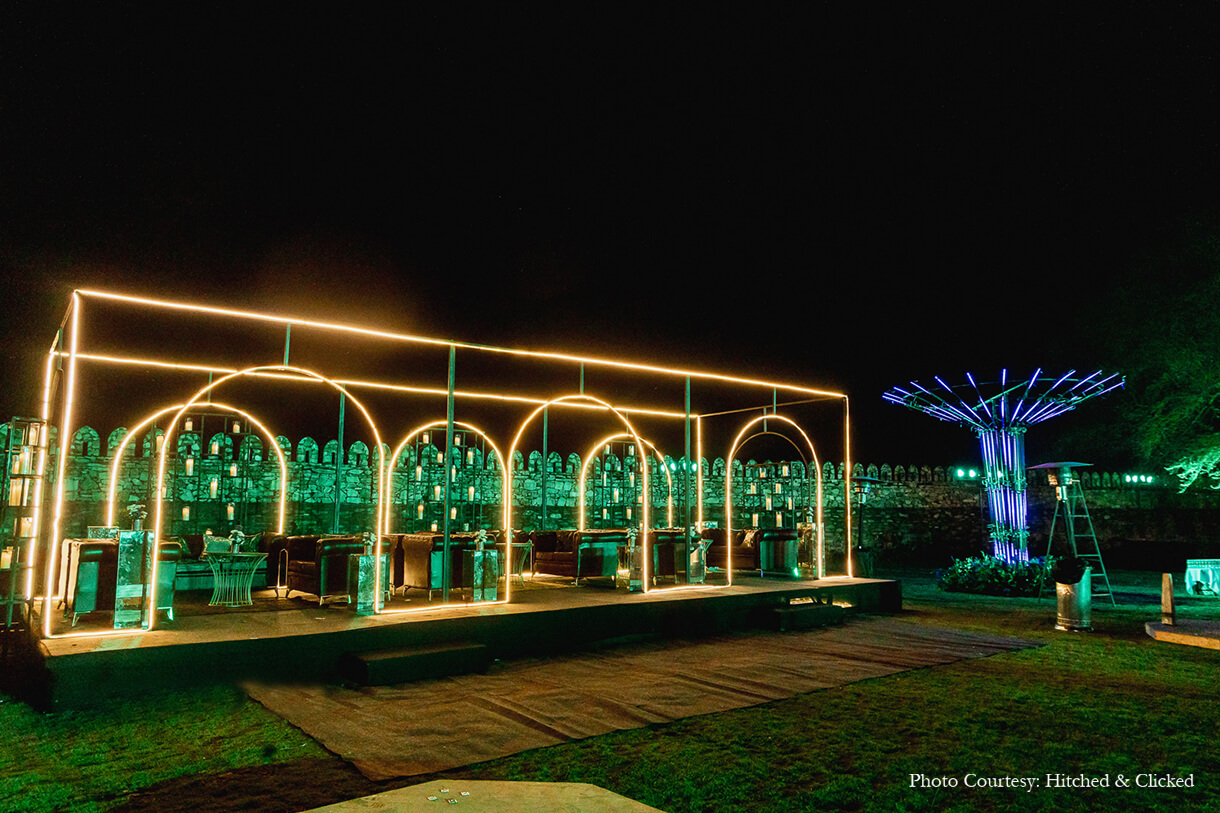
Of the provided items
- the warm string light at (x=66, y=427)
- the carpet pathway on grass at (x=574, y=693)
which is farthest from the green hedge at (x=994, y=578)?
the warm string light at (x=66, y=427)

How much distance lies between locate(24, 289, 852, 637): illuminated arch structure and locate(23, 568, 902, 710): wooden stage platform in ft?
2.47

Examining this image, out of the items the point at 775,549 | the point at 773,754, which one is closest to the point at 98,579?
the point at 773,754

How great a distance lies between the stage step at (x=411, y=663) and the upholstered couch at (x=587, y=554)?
13.1ft

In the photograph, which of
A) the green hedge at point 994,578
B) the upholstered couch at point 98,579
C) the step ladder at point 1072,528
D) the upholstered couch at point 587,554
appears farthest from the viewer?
the green hedge at point 994,578

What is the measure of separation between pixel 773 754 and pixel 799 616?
5.42m

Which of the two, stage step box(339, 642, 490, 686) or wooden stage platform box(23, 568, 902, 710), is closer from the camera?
wooden stage platform box(23, 568, 902, 710)

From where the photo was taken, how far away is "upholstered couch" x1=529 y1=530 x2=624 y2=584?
11.4 meters

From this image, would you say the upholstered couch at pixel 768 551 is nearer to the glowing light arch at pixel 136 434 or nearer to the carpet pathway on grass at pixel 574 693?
the carpet pathway on grass at pixel 574 693

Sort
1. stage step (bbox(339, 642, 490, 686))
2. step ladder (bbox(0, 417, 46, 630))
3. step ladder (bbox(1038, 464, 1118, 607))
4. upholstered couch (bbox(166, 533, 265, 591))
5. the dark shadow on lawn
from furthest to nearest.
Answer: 1. step ladder (bbox(1038, 464, 1118, 607))
2. upholstered couch (bbox(166, 533, 265, 591))
3. step ladder (bbox(0, 417, 46, 630))
4. stage step (bbox(339, 642, 490, 686))
5. the dark shadow on lawn

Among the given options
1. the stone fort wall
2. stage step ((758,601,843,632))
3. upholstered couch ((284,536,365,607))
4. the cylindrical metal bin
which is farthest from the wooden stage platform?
the stone fort wall

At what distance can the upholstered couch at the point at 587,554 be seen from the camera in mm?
11383

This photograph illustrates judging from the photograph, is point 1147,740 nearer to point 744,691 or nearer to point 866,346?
point 744,691

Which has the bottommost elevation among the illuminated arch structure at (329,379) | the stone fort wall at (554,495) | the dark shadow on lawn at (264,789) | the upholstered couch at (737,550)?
the dark shadow on lawn at (264,789)

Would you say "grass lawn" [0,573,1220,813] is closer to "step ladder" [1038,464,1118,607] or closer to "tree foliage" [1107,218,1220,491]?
"step ladder" [1038,464,1118,607]
